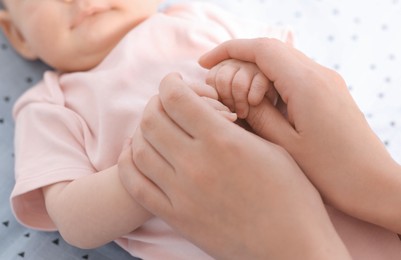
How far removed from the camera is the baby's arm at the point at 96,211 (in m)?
0.86

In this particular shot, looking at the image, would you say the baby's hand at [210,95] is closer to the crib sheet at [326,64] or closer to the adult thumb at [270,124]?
the adult thumb at [270,124]

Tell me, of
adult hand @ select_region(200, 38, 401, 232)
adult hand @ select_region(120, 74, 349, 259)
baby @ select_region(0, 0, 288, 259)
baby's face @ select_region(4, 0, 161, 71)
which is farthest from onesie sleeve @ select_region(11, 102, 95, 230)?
adult hand @ select_region(200, 38, 401, 232)

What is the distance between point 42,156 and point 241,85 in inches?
16.3

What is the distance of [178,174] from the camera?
76 centimetres

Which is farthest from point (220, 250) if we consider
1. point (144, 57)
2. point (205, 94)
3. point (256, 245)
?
point (144, 57)

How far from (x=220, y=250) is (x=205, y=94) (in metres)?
0.26

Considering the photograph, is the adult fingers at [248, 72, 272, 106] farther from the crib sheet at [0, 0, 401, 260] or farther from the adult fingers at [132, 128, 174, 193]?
the crib sheet at [0, 0, 401, 260]

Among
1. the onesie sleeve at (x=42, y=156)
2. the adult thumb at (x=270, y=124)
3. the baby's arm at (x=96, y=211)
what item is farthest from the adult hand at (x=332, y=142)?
the onesie sleeve at (x=42, y=156)

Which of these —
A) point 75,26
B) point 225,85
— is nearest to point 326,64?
point 225,85

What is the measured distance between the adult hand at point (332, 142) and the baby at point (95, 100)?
14 cm

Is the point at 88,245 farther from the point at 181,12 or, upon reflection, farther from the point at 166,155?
the point at 181,12

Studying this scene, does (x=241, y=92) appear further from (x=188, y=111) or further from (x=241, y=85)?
(x=188, y=111)

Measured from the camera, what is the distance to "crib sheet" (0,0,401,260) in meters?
1.01

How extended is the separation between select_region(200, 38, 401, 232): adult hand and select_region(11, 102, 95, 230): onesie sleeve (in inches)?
14.5
